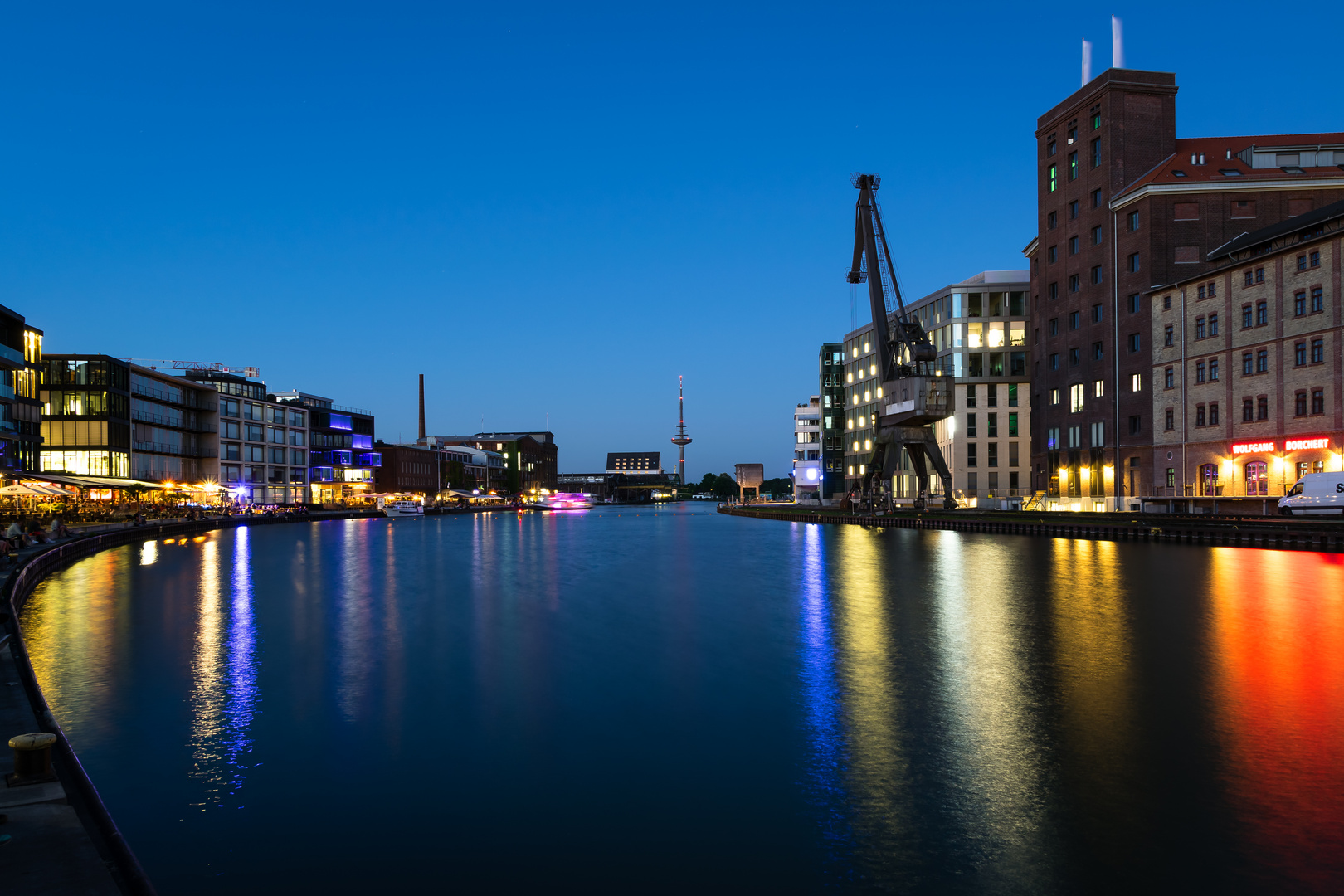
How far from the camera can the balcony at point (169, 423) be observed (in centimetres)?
10475

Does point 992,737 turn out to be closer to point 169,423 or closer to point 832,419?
point 169,423

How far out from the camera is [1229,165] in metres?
75.7

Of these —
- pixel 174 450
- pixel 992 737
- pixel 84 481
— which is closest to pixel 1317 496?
pixel 992 737

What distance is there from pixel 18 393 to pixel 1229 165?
107 m

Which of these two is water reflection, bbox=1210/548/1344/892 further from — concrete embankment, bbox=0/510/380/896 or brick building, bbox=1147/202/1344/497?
brick building, bbox=1147/202/1344/497

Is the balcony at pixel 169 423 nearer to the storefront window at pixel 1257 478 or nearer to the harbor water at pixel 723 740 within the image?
the harbor water at pixel 723 740

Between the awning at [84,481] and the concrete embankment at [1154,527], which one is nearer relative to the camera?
the concrete embankment at [1154,527]

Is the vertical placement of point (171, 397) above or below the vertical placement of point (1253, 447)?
above

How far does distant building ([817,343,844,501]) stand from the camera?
5742 inches

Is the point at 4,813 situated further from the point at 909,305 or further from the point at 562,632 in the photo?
the point at 909,305

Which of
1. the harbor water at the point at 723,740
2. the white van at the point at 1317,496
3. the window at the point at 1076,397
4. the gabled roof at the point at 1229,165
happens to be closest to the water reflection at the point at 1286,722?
the harbor water at the point at 723,740

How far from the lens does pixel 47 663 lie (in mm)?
17234

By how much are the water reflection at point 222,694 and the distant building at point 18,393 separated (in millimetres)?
51418

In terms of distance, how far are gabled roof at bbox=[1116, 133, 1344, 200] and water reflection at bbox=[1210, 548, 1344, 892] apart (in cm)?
5970
